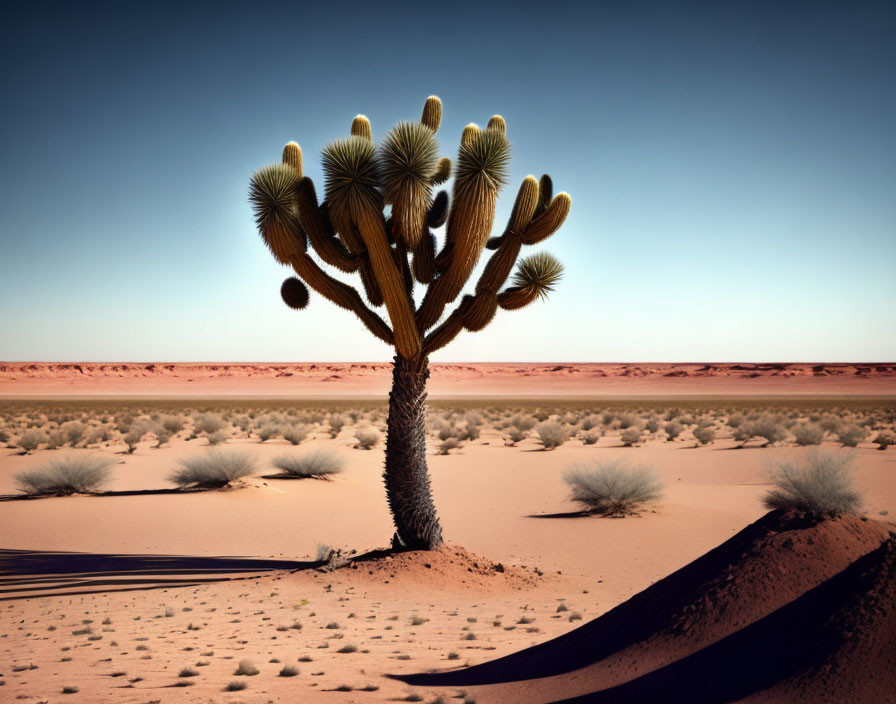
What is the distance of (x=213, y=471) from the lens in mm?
18453

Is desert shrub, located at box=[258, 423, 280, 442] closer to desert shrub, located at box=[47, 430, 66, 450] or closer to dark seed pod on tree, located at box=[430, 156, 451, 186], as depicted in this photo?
desert shrub, located at box=[47, 430, 66, 450]

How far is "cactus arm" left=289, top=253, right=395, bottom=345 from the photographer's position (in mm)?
10617

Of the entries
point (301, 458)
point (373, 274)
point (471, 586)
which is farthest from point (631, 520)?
point (301, 458)

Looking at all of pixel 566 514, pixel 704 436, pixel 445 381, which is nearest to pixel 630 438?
pixel 704 436

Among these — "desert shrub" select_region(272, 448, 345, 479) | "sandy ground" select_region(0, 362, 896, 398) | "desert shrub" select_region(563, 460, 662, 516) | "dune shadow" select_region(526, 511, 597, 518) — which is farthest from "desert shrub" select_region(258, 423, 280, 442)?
"sandy ground" select_region(0, 362, 896, 398)

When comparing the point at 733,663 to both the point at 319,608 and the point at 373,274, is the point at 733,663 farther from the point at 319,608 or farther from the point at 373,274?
the point at 373,274

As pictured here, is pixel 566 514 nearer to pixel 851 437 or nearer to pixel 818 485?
pixel 818 485

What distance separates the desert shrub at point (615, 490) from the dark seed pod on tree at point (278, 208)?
9057mm

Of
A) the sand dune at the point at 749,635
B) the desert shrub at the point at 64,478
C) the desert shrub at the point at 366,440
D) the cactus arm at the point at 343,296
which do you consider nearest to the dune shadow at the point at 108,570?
the cactus arm at the point at 343,296

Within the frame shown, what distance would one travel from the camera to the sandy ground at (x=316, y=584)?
6.58m

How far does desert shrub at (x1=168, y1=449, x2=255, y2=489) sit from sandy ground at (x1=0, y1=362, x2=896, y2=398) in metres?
80.4

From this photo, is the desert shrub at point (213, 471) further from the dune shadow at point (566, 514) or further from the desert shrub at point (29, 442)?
the desert shrub at point (29, 442)

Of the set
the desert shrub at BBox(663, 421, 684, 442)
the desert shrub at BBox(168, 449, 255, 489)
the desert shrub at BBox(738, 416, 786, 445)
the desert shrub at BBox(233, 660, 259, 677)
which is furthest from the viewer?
the desert shrub at BBox(663, 421, 684, 442)

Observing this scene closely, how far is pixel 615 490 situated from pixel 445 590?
709cm
